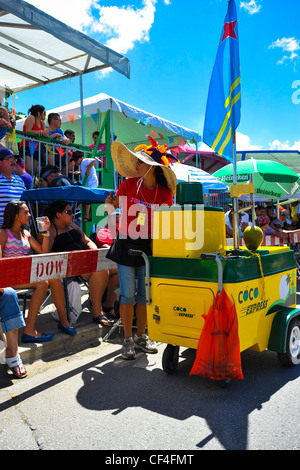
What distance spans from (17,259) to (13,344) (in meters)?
0.76

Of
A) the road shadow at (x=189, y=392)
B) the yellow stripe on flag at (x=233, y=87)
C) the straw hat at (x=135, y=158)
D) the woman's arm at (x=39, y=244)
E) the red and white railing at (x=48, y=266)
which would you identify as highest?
the yellow stripe on flag at (x=233, y=87)

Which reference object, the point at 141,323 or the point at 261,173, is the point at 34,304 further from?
the point at 261,173

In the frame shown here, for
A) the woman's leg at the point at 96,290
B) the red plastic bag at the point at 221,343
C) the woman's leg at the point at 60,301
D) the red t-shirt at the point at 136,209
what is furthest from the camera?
the woman's leg at the point at 96,290

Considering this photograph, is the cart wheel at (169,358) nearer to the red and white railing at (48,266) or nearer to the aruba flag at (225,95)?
the red and white railing at (48,266)

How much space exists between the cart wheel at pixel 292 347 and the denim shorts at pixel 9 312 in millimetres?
2395

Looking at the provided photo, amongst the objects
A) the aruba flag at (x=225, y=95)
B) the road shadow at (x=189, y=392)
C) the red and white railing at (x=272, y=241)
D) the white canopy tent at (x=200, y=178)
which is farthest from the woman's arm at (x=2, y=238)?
the white canopy tent at (x=200, y=178)

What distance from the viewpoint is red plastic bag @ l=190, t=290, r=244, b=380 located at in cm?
283

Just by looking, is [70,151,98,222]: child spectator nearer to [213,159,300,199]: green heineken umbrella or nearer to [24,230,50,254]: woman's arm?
[24,230,50,254]: woman's arm

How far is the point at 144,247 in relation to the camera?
3.91 metres

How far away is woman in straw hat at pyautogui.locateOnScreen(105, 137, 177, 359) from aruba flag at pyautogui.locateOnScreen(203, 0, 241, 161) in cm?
100

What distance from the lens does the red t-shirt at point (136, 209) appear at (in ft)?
12.5

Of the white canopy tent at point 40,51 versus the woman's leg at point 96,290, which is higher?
the white canopy tent at point 40,51
